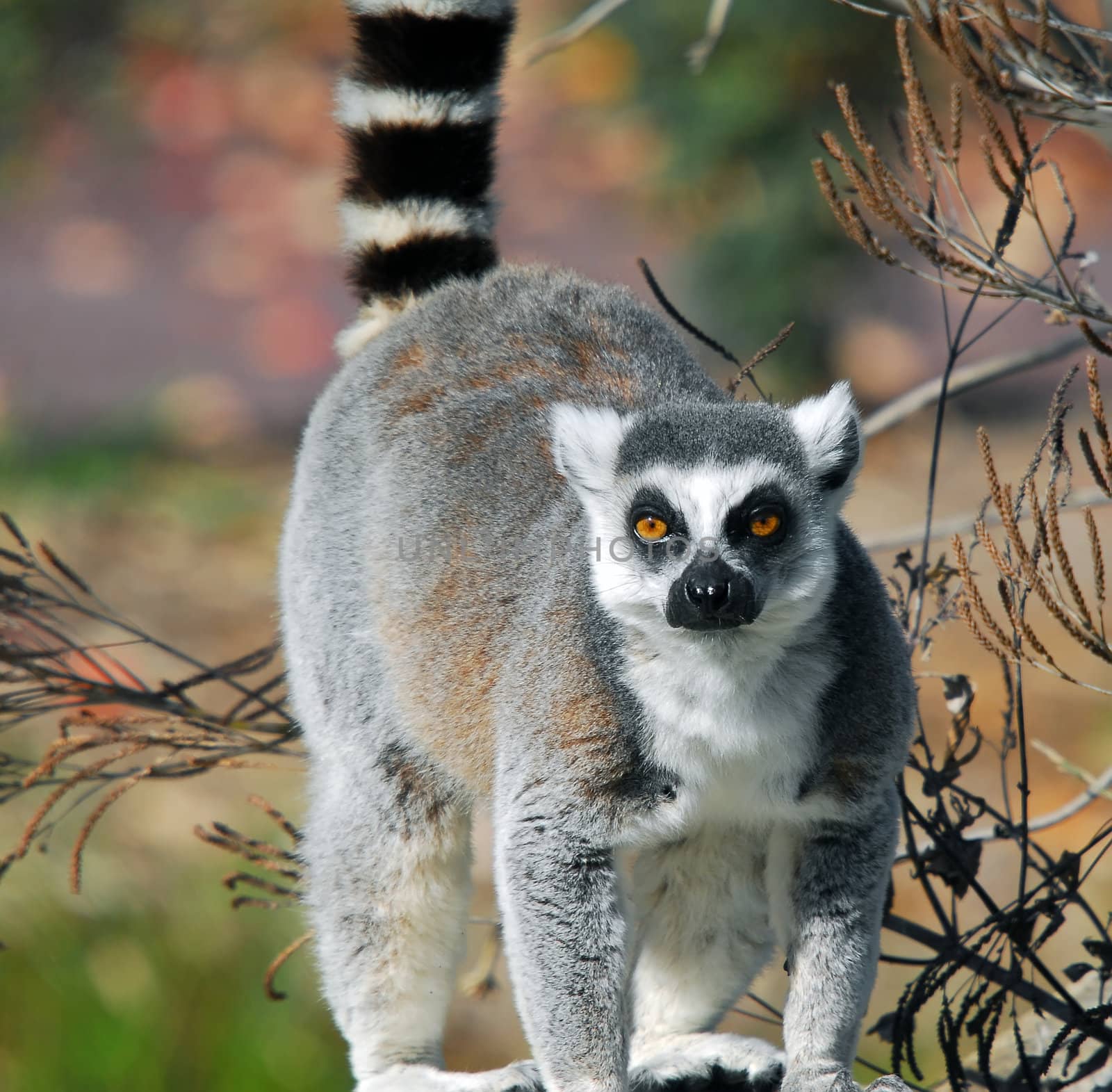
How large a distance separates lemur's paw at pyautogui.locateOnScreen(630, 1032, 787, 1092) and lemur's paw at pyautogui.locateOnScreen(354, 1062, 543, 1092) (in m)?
0.20

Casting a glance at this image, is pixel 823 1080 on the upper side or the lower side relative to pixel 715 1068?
upper

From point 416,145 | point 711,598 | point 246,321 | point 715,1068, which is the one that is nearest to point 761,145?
point 246,321

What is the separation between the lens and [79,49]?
38.8ft

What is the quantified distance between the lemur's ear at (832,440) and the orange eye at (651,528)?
277mm

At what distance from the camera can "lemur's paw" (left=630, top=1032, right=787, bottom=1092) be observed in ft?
8.77

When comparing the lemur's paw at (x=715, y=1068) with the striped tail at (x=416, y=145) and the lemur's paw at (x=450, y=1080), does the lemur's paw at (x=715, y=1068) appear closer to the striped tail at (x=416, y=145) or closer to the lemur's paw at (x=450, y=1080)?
the lemur's paw at (x=450, y=1080)

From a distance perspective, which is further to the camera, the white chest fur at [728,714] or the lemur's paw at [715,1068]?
the lemur's paw at [715,1068]

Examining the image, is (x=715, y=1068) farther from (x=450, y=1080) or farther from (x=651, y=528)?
(x=651, y=528)

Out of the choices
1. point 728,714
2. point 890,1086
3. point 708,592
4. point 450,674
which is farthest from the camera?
point 450,674

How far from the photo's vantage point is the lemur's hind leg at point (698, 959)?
267cm

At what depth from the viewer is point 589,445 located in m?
2.34

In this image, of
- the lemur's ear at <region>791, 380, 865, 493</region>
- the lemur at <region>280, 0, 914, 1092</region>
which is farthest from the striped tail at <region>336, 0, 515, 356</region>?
the lemur's ear at <region>791, 380, 865, 493</region>

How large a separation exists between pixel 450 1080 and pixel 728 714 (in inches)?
40.8

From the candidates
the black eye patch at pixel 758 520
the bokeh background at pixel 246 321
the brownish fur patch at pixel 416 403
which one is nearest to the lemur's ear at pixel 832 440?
the black eye patch at pixel 758 520
